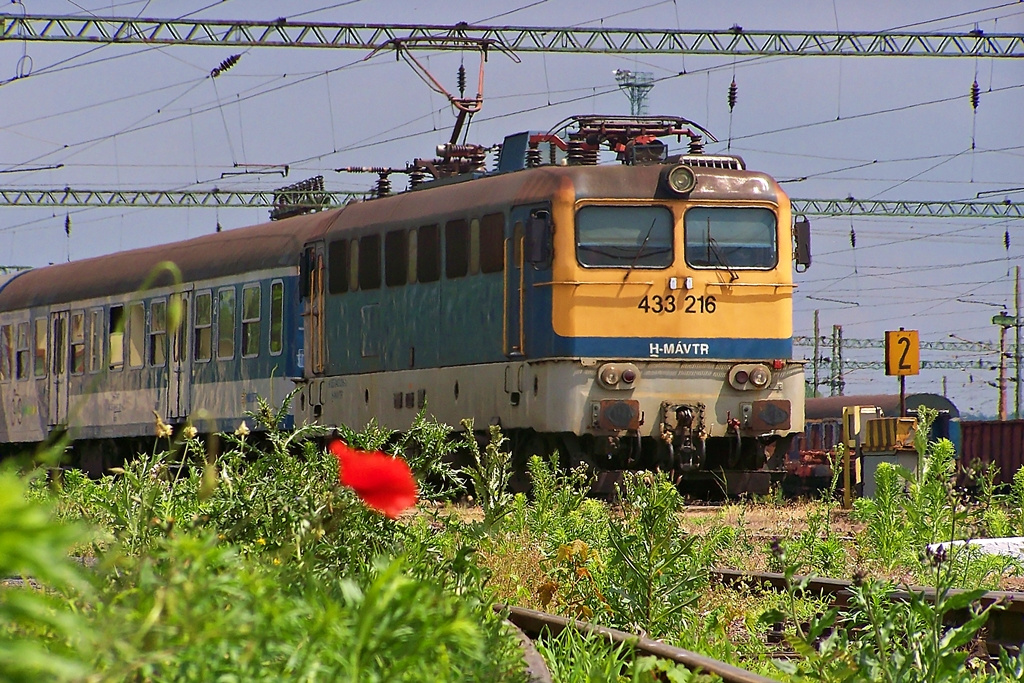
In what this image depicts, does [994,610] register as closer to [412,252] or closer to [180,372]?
[412,252]

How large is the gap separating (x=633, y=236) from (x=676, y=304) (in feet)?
2.53

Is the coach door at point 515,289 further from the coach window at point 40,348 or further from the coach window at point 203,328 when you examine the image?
the coach window at point 40,348

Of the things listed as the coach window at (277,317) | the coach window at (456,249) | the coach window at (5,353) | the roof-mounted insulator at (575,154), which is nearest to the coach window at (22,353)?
the coach window at (5,353)

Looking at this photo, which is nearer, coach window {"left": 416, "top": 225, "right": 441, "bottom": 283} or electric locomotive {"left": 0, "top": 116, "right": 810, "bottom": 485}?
electric locomotive {"left": 0, "top": 116, "right": 810, "bottom": 485}

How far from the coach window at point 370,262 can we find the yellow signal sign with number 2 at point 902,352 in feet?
23.6

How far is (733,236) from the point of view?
15.6m

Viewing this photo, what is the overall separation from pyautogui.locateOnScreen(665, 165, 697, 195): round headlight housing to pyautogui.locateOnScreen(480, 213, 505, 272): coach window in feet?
5.31

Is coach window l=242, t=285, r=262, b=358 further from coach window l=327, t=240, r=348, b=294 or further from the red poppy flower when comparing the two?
the red poppy flower

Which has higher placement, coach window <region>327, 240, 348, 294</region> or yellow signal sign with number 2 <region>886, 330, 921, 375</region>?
coach window <region>327, 240, 348, 294</region>

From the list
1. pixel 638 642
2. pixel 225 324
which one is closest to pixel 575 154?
pixel 225 324

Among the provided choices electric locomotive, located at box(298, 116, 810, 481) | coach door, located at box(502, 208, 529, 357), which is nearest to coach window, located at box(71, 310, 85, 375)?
electric locomotive, located at box(298, 116, 810, 481)

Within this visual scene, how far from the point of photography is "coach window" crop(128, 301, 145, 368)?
21266mm

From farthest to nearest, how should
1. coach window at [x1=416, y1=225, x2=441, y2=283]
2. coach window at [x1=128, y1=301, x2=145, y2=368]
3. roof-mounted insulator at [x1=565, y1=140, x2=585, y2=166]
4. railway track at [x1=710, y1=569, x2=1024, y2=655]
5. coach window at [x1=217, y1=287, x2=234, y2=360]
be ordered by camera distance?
coach window at [x1=128, y1=301, x2=145, y2=368] → coach window at [x1=217, y1=287, x2=234, y2=360] → roof-mounted insulator at [x1=565, y1=140, x2=585, y2=166] → coach window at [x1=416, y1=225, x2=441, y2=283] → railway track at [x1=710, y1=569, x2=1024, y2=655]

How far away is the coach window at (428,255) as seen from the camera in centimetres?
1611
